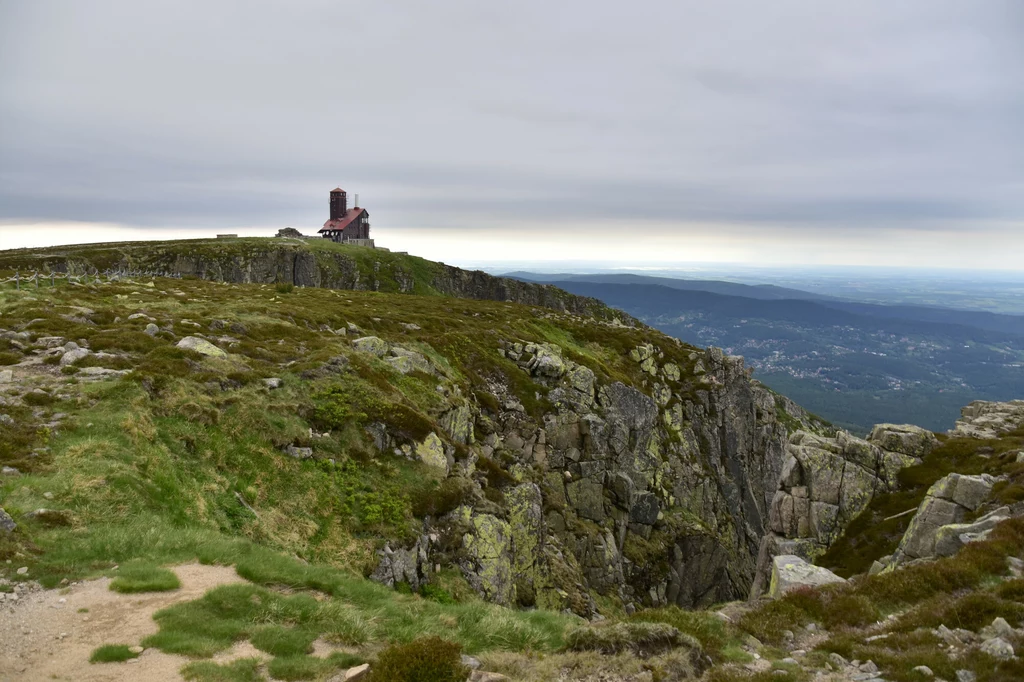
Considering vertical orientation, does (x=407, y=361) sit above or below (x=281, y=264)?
below

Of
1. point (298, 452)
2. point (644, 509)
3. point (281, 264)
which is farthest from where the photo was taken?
point (281, 264)

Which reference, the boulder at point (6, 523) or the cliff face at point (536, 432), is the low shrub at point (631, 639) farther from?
the boulder at point (6, 523)

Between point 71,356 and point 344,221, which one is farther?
point 344,221

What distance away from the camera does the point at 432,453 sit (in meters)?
29.9

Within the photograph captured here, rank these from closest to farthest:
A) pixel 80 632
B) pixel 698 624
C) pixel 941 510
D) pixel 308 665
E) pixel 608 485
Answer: pixel 308 665
pixel 80 632
pixel 698 624
pixel 941 510
pixel 608 485

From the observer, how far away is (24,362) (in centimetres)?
2625

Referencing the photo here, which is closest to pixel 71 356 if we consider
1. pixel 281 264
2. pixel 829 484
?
pixel 829 484

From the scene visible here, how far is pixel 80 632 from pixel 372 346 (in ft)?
103

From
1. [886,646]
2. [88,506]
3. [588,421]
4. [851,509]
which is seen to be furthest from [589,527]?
[88,506]

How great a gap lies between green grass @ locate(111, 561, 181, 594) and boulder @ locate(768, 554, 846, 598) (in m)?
21.4

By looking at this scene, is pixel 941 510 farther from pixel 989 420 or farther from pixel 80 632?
pixel 80 632

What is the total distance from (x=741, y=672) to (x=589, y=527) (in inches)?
1339

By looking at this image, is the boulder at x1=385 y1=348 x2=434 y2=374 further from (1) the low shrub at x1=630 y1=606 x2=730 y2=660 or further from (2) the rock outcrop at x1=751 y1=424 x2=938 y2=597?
(2) the rock outcrop at x1=751 y1=424 x2=938 y2=597

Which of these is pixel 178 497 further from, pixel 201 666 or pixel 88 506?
pixel 201 666
